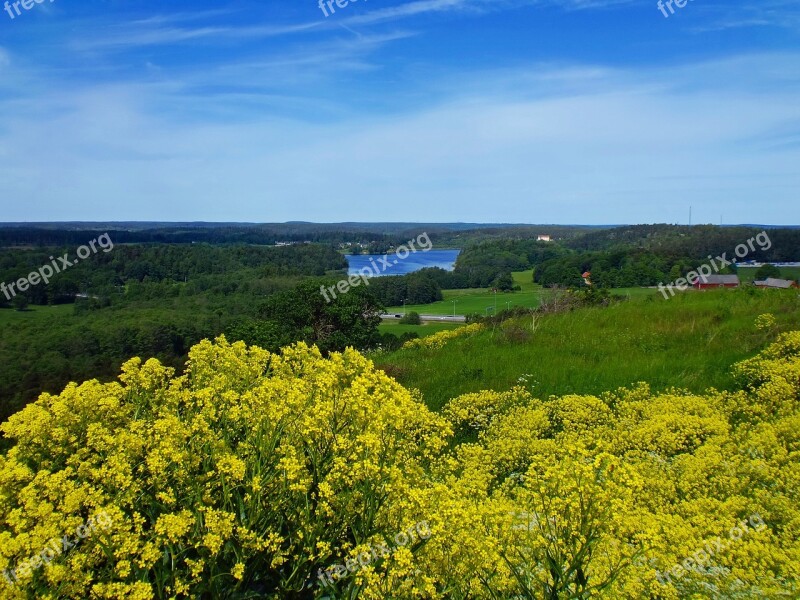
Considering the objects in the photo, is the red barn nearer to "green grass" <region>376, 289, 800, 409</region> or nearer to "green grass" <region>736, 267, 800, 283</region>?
"green grass" <region>736, 267, 800, 283</region>

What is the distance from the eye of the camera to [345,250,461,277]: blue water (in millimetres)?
93213

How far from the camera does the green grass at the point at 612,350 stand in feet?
45.6

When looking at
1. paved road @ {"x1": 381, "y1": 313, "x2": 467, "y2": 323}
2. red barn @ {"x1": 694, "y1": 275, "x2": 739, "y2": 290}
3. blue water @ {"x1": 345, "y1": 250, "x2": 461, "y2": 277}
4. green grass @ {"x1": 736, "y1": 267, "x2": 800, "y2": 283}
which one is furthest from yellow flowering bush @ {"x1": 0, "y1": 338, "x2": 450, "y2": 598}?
blue water @ {"x1": 345, "y1": 250, "x2": 461, "y2": 277}

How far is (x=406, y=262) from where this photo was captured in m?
123

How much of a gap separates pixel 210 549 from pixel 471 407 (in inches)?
335

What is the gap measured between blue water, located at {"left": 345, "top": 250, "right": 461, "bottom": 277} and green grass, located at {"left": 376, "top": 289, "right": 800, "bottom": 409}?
194ft

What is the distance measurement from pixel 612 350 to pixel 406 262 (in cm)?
10744

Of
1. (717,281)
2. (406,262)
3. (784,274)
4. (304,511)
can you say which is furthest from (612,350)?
(406,262)

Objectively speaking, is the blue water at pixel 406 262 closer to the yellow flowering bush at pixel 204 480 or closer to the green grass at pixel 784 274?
the green grass at pixel 784 274

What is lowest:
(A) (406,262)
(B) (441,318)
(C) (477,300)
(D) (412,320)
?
(D) (412,320)

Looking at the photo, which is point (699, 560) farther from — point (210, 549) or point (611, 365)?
point (611, 365)

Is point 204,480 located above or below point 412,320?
above

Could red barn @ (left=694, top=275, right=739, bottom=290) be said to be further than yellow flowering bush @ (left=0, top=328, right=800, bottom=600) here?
Yes

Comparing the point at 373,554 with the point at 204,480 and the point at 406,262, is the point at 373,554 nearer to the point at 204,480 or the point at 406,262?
the point at 204,480
